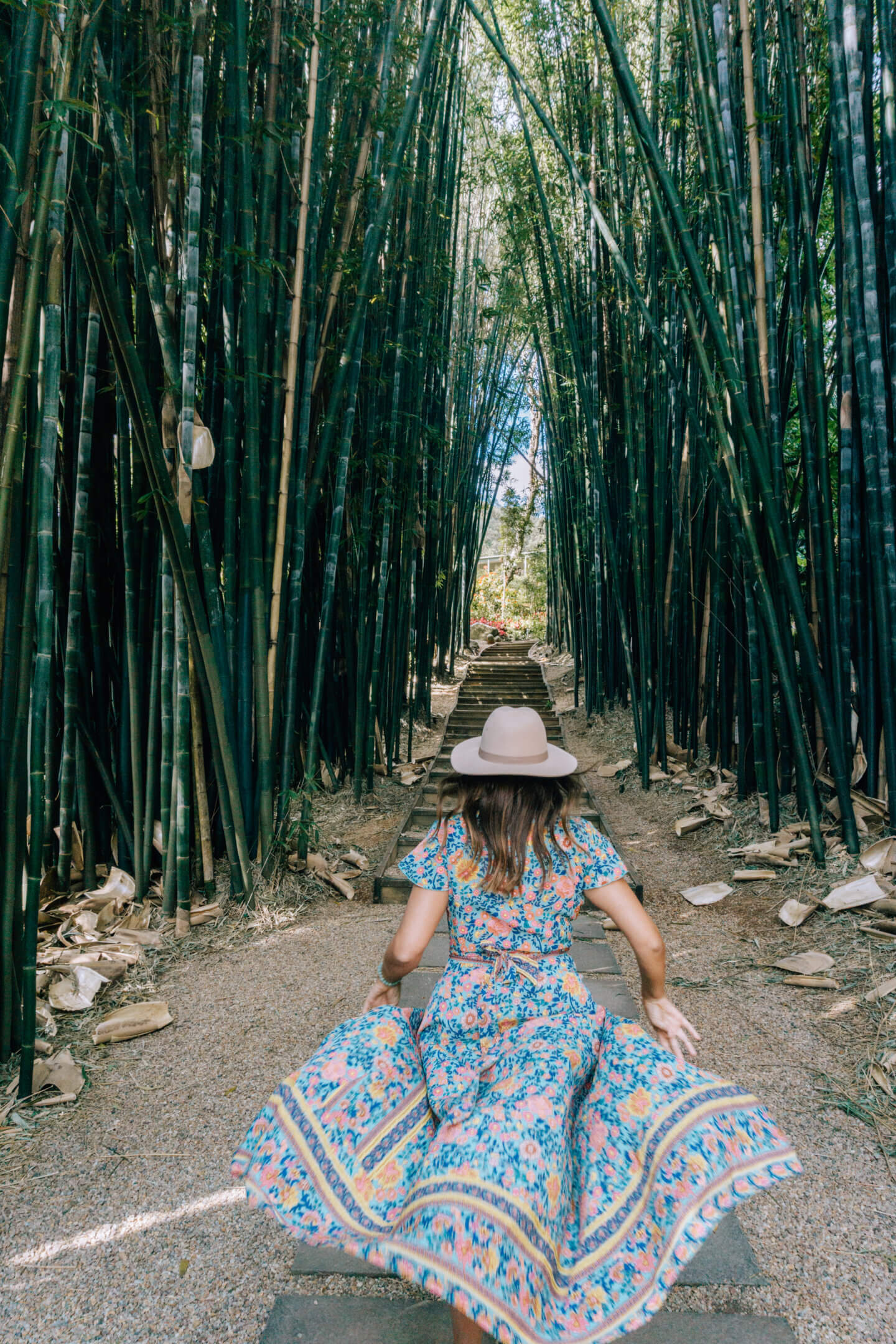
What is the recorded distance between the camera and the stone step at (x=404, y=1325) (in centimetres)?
90

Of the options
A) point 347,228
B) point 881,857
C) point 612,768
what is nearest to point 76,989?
point 881,857

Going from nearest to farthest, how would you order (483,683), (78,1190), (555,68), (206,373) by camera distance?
(78,1190)
(206,373)
(555,68)
(483,683)

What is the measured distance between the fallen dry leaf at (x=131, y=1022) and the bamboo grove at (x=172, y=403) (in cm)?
20

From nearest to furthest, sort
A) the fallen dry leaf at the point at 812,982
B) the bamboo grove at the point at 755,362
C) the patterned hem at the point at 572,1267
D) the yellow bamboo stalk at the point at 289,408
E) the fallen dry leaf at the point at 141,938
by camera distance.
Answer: the patterned hem at the point at 572,1267 → the fallen dry leaf at the point at 812,982 → the fallen dry leaf at the point at 141,938 → the bamboo grove at the point at 755,362 → the yellow bamboo stalk at the point at 289,408

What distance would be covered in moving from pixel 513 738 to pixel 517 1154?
431 mm

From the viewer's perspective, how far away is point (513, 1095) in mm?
786

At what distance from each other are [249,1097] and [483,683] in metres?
5.02

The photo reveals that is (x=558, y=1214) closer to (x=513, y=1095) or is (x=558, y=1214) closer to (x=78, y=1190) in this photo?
(x=513, y=1095)

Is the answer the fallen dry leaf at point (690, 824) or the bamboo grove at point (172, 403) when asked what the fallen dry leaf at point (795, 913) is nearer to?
the fallen dry leaf at point (690, 824)

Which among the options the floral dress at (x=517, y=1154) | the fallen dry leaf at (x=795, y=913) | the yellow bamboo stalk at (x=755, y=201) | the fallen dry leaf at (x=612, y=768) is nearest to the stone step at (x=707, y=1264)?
the floral dress at (x=517, y=1154)

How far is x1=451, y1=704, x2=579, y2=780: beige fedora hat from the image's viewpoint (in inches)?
38.0

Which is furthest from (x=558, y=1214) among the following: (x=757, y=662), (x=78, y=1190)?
(x=757, y=662)

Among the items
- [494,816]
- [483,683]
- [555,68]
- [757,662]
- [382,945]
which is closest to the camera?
[494,816]

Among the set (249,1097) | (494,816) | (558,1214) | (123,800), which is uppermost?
(494,816)
